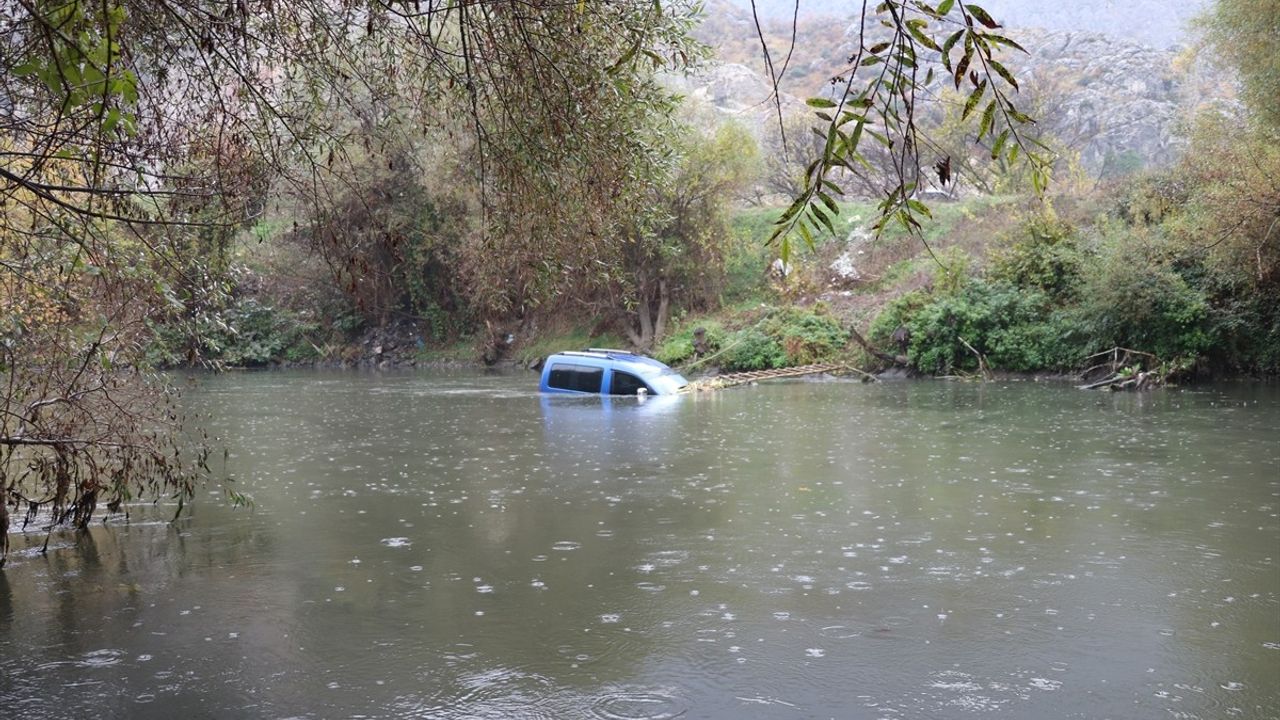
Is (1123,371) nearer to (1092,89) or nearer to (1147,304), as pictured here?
(1147,304)

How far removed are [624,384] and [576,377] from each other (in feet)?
4.39

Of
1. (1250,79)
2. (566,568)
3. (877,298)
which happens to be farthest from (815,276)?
(566,568)

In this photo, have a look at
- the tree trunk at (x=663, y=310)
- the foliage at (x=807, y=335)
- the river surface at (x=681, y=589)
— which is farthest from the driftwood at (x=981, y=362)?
the river surface at (x=681, y=589)

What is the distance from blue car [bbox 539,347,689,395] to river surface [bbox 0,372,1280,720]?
10.8 metres

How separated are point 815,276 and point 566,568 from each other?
31.6m

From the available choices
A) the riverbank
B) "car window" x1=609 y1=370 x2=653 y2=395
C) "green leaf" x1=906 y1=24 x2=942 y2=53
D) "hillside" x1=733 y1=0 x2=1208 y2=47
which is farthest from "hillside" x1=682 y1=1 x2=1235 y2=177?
"green leaf" x1=906 y1=24 x2=942 y2=53

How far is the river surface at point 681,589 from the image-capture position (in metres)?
6.44

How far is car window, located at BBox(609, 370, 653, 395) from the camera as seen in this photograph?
27969mm

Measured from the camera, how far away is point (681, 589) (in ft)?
28.3

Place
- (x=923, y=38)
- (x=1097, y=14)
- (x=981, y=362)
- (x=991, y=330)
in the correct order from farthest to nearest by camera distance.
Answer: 1. (x=1097, y=14)
2. (x=991, y=330)
3. (x=981, y=362)
4. (x=923, y=38)

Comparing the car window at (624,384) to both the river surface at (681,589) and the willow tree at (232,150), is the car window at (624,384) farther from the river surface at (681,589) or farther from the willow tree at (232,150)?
the willow tree at (232,150)

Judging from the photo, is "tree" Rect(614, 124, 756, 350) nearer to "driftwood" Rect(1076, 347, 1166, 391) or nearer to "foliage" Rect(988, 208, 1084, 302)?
"foliage" Rect(988, 208, 1084, 302)

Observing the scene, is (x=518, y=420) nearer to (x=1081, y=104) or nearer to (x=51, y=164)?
(x=51, y=164)

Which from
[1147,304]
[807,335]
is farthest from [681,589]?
[807,335]
